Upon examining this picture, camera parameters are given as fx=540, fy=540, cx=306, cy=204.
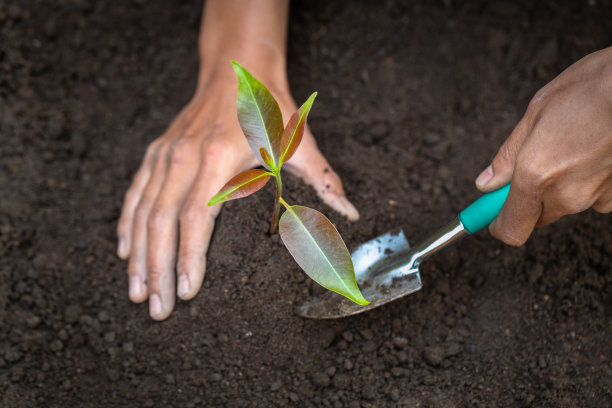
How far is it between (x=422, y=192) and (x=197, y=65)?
1027 mm

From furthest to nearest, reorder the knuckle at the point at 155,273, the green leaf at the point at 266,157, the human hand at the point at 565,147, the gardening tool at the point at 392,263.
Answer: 1. the knuckle at the point at 155,273
2. the gardening tool at the point at 392,263
3. the green leaf at the point at 266,157
4. the human hand at the point at 565,147

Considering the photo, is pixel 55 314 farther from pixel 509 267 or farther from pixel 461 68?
pixel 461 68

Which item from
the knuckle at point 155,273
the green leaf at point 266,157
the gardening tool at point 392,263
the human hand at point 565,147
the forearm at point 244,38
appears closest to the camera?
the human hand at point 565,147

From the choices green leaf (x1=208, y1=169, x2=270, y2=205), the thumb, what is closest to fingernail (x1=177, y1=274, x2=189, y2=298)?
green leaf (x1=208, y1=169, x2=270, y2=205)

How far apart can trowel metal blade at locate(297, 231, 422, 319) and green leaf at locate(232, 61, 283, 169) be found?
0.41 meters

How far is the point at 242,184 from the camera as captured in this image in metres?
1.18

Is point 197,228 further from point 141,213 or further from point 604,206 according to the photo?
point 604,206

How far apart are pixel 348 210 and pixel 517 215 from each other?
1.62ft

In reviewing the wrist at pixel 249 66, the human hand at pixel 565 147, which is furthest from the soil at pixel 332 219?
the human hand at pixel 565 147

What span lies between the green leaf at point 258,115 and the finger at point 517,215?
0.52 m

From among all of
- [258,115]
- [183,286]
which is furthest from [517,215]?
[183,286]

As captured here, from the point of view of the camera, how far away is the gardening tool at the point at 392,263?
1287mm

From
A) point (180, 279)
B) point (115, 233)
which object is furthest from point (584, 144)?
point (115, 233)

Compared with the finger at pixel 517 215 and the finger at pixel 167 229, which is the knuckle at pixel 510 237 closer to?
the finger at pixel 517 215
